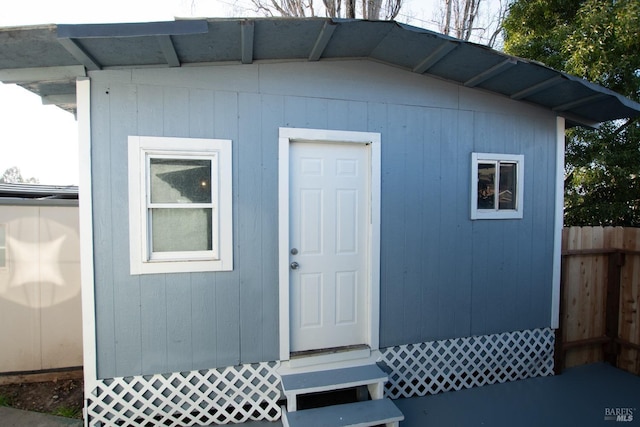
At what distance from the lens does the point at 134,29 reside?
2.02 m

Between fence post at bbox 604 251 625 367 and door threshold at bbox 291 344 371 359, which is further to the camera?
fence post at bbox 604 251 625 367

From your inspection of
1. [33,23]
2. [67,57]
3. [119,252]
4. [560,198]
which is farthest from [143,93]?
[560,198]

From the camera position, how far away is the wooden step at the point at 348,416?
7.93 feet

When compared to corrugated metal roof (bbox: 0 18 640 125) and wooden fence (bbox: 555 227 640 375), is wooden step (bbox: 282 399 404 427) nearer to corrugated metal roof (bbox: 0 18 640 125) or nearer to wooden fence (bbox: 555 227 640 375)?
wooden fence (bbox: 555 227 640 375)

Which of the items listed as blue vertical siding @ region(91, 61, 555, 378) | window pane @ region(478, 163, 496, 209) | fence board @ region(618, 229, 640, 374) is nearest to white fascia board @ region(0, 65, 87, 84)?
blue vertical siding @ region(91, 61, 555, 378)

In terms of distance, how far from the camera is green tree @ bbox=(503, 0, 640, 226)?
14.7 ft

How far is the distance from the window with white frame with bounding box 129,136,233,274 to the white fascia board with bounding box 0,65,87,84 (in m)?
0.60

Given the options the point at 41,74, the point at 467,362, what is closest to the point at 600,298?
the point at 467,362

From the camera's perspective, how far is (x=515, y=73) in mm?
2906

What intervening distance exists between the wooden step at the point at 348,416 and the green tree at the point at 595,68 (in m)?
4.68

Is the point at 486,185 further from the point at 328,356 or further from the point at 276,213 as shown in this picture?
the point at 328,356

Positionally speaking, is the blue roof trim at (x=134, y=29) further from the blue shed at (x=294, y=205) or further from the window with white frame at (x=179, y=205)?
the window with white frame at (x=179, y=205)

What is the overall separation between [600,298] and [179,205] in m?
4.74

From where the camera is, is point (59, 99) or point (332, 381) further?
point (59, 99)
